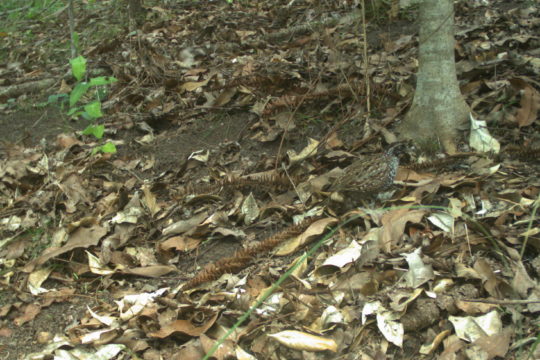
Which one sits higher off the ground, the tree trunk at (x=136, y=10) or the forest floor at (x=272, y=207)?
the tree trunk at (x=136, y=10)

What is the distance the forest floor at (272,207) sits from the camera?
8.05ft

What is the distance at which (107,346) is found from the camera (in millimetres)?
2635

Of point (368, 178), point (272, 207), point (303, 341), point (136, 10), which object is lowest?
point (272, 207)

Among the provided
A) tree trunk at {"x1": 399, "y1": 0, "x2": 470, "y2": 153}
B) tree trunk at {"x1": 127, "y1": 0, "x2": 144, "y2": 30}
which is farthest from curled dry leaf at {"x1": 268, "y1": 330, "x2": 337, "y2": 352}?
tree trunk at {"x1": 127, "y1": 0, "x2": 144, "y2": 30}

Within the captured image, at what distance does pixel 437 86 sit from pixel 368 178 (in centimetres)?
84

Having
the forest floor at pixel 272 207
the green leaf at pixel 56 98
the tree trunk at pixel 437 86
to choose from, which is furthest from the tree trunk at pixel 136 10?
the tree trunk at pixel 437 86

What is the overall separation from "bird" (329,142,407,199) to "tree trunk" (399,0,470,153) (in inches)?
18.3

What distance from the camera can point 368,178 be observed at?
10.0 ft

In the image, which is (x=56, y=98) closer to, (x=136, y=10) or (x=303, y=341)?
(x=136, y=10)

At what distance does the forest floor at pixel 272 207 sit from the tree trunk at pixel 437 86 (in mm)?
132

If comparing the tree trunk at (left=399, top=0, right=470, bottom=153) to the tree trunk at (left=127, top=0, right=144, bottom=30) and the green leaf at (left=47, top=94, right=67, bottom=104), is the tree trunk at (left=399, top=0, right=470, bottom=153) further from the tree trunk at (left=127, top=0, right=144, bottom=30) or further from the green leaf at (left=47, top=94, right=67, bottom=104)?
the tree trunk at (left=127, top=0, right=144, bottom=30)

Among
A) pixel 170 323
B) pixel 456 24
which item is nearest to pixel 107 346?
pixel 170 323

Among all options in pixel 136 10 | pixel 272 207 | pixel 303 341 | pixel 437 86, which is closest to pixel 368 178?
pixel 272 207

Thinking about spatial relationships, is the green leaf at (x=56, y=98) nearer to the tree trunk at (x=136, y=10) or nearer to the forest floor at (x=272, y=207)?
the forest floor at (x=272, y=207)
